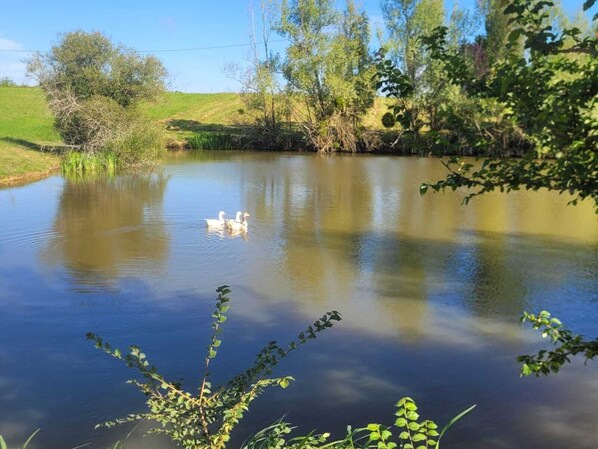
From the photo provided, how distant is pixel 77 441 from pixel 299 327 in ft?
9.11

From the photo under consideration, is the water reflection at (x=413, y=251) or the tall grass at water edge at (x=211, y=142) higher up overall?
the tall grass at water edge at (x=211, y=142)

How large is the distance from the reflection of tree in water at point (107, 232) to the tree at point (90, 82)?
5.90m

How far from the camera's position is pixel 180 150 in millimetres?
33250

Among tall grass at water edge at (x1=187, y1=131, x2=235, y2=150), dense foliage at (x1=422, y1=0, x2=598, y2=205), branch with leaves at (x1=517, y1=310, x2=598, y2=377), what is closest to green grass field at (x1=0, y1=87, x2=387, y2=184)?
tall grass at water edge at (x1=187, y1=131, x2=235, y2=150)

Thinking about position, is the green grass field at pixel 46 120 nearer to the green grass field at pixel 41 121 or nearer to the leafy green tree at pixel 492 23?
the green grass field at pixel 41 121

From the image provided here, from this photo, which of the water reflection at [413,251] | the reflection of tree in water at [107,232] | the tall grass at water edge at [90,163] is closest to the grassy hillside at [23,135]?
the tall grass at water edge at [90,163]

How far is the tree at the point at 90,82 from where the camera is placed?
867 inches

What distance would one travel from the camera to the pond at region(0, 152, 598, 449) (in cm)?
456

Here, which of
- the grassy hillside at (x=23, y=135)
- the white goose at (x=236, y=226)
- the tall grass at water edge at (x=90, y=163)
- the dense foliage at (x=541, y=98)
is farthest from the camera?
the tall grass at water edge at (x=90, y=163)

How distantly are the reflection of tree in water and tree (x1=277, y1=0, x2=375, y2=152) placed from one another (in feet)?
51.0

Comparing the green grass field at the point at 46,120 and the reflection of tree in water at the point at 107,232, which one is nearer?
the reflection of tree in water at the point at 107,232

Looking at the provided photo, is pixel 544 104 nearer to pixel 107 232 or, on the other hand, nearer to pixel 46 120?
pixel 107 232

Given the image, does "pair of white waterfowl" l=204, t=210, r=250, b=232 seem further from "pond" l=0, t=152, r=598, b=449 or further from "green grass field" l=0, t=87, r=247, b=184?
"green grass field" l=0, t=87, r=247, b=184

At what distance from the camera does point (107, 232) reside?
11094 millimetres
